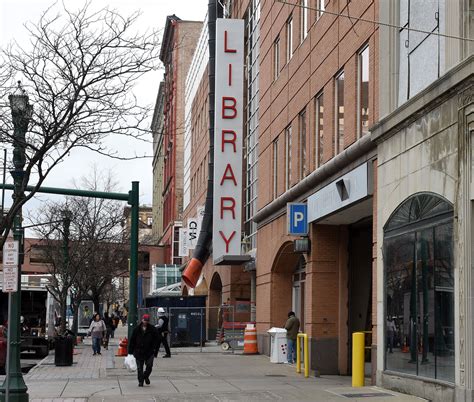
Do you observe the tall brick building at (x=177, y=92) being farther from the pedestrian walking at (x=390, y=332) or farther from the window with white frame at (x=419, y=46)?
the window with white frame at (x=419, y=46)

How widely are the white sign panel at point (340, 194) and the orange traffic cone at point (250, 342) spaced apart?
8.99 m

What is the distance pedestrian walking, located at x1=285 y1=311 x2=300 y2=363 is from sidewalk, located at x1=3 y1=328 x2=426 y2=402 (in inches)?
28.7

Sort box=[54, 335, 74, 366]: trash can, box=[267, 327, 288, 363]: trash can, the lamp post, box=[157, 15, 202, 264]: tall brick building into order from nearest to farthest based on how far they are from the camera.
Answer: the lamp post < box=[267, 327, 288, 363]: trash can < box=[54, 335, 74, 366]: trash can < box=[157, 15, 202, 264]: tall brick building

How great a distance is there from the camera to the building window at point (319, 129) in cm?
2431

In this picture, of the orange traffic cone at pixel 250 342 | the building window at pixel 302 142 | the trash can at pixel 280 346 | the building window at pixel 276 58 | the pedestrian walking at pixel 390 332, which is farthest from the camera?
the orange traffic cone at pixel 250 342

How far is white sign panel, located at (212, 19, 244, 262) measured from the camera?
35.1 m

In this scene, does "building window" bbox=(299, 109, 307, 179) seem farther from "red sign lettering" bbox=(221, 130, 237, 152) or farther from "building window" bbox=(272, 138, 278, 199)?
"red sign lettering" bbox=(221, 130, 237, 152)

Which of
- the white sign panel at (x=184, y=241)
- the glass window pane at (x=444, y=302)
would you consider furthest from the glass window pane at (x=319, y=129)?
the white sign panel at (x=184, y=241)

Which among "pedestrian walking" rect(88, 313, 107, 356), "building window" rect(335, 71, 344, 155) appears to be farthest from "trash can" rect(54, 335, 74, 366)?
"building window" rect(335, 71, 344, 155)

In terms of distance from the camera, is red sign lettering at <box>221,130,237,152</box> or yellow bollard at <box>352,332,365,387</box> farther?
red sign lettering at <box>221,130,237,152</box>

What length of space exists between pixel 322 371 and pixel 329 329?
1218 mm

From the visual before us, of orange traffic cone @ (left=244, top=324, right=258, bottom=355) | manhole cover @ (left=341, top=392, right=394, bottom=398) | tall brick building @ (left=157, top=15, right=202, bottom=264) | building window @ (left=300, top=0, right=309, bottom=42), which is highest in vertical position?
tall brick building @ (left=157, top=15, right=202, bottom=264)

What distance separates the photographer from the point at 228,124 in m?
35.2

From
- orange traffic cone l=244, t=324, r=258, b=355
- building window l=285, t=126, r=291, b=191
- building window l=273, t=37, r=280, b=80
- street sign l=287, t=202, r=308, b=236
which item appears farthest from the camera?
orange traffic cone l=244, t=324, r=258, b=355
